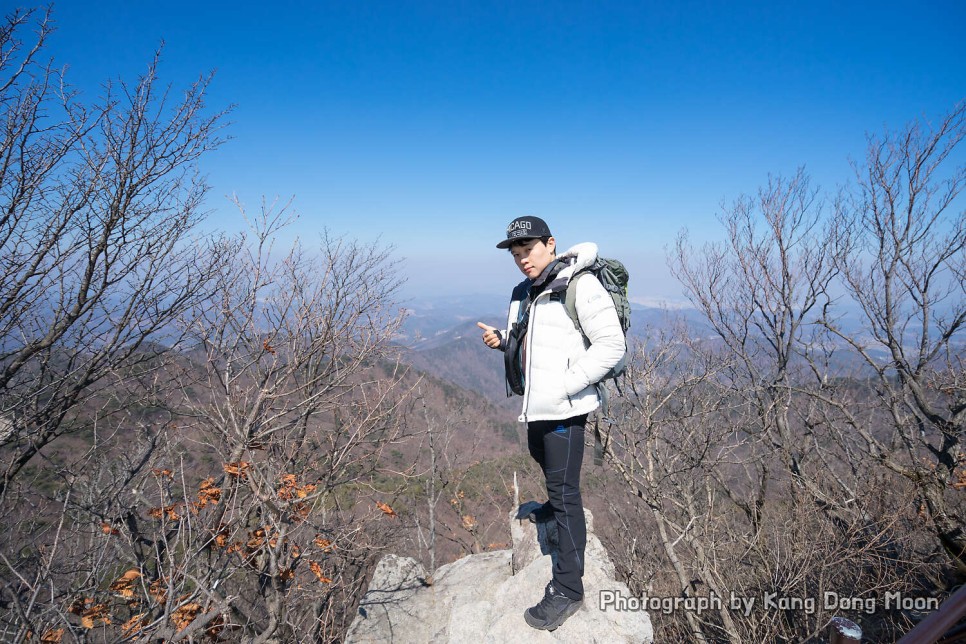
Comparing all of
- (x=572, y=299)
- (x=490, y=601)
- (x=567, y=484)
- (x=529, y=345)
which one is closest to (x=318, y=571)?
(x=490, y=601)

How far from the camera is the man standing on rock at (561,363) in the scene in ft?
8.51

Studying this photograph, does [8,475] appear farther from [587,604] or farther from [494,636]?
[587,604]

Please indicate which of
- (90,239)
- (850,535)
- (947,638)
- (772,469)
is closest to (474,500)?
(772,469)

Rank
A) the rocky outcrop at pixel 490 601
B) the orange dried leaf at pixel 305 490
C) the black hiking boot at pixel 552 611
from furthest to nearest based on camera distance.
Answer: the orange dried leaf at pixel 305 490
the rocky outcrop at pixel 490 601
the black hiking boot at pixel 552 611

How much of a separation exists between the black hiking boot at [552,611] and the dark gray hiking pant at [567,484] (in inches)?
10.4

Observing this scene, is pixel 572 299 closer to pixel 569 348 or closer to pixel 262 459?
pixel 569 348

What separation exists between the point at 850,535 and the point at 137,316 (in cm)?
1069

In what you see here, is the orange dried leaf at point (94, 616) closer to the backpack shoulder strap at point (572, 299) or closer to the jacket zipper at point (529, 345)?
the jacket zipper at point (529, 345)

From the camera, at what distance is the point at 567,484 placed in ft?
9.20

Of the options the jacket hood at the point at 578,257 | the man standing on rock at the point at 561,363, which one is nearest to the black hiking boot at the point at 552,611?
the man standing on rock at the point at 561,363

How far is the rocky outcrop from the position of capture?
128 inches

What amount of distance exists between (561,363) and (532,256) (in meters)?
0.80

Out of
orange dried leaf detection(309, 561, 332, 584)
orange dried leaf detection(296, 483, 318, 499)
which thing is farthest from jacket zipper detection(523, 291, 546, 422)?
orange dried leaf detection(309, 561, 332, 584)

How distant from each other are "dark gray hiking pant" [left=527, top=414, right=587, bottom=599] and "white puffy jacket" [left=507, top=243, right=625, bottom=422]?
17 cm
